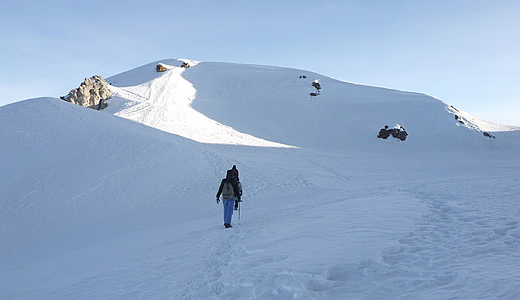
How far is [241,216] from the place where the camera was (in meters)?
11.7

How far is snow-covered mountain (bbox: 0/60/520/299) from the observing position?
4.84m

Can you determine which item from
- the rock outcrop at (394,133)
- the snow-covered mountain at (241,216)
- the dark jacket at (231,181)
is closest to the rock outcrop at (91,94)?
the snow-covered mountain at (241,216)

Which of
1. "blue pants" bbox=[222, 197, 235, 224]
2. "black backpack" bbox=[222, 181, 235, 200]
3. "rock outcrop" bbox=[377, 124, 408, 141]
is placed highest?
"rock outcrop" bbox=[377, 124, 408, 141]

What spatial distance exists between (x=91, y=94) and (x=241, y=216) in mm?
33334

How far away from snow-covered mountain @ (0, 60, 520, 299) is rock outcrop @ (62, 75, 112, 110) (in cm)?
549

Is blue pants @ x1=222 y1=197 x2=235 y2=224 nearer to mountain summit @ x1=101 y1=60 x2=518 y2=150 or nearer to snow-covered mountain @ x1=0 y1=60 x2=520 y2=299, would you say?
snow-covered mountain @ x1=0 y1=60 x2=520 y2=299

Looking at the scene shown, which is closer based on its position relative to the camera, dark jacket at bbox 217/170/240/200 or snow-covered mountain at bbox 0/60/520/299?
snow-covered mountain at bbox 0/60/520/299

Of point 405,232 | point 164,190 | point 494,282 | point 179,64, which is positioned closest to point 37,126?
point 164,190

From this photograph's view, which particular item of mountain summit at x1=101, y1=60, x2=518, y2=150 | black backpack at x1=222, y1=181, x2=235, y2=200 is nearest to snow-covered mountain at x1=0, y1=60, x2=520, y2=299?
mountain summit at x1=101, y1=60, x2=518, y2=150

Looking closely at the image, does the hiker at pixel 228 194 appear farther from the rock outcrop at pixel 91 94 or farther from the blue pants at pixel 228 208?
the rock outcrop at pixel 91 94

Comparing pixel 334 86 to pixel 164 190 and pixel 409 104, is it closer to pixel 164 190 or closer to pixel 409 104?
pixel 409 104

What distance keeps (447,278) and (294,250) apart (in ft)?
8.59

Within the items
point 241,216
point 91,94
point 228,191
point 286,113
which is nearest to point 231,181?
point 228,191

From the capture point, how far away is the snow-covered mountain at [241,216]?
15.9ft
